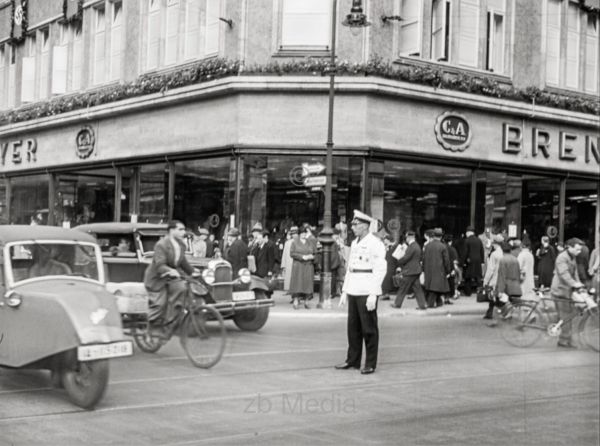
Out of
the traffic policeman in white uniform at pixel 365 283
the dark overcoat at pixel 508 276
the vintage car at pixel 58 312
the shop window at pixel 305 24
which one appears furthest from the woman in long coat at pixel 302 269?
the vintage car at pixel 58 312

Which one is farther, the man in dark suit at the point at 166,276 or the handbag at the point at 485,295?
the handbag at the point at 485,295

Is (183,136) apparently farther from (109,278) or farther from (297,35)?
(109,278)

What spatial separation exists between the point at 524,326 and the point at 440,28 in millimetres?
10664

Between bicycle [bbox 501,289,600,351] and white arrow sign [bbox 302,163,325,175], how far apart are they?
8.99 m

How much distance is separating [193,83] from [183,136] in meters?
1.51

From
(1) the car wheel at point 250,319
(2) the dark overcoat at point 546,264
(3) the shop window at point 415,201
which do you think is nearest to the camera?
(2) the dark overcoat at point 546,264

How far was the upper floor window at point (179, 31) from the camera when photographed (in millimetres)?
23141

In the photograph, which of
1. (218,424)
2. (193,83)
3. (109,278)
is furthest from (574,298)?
(193,83)

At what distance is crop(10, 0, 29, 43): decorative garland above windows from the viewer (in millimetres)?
29891

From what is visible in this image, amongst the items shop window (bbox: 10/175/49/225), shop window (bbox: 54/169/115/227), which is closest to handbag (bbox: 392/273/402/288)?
shop window (bbox: 54/169/115/227)

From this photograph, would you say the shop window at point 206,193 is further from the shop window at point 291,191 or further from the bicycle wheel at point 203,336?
the bicycle wheel at point 203,336

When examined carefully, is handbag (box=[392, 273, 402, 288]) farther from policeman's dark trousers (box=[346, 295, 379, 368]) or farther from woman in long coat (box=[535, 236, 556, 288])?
policeman's dark trousers (box=[346, 295, 379, 368])

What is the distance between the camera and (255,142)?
21.8 metres

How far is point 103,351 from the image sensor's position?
299 inches
